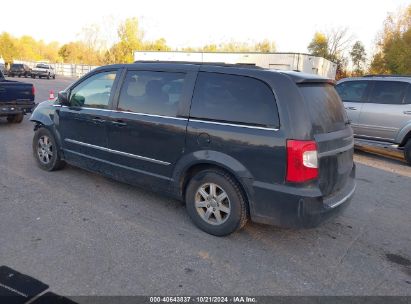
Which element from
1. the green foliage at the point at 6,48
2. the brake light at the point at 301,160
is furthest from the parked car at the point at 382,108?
the green foliage at the point at 6,48

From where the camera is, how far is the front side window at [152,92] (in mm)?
4168

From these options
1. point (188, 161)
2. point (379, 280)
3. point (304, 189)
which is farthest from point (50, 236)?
point (379, 280)

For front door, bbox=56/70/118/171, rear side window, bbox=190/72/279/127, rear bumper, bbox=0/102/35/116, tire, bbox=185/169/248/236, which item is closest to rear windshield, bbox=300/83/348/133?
rear side window, bbox=190/72/279/127

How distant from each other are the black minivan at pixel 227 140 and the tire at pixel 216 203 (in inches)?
0.4

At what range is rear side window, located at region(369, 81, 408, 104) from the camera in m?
7.86

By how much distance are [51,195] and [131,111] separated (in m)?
1.60

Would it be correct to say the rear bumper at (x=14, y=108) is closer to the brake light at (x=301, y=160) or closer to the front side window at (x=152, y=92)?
the front side window at (x=152, y=92)

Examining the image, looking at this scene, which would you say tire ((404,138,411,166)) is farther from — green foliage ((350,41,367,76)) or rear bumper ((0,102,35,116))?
green foliage ((350,41,367,76))

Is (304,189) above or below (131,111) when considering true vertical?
below

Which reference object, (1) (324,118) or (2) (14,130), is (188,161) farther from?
(2) (14,130)

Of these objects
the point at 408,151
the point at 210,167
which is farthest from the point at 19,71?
the point at 210,167

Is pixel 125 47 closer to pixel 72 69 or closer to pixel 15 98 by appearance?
pixel 72 69

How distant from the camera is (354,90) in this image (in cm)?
871

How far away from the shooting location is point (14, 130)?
930 centimetres
